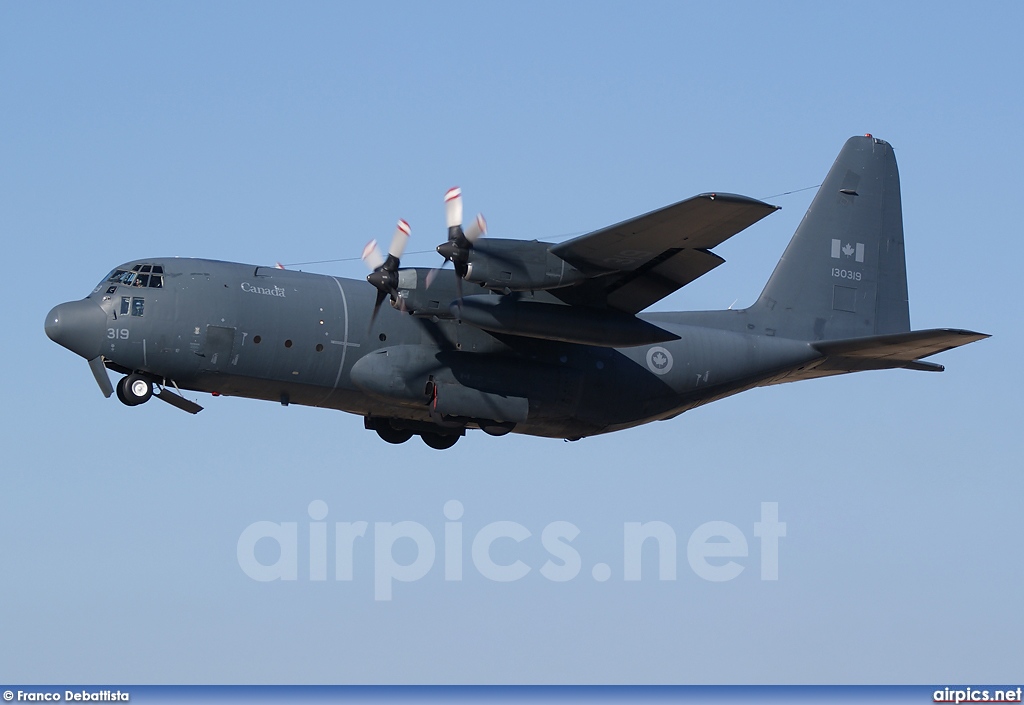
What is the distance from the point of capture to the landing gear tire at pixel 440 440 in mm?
22922

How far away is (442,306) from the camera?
19.7 metres

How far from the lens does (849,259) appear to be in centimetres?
2505

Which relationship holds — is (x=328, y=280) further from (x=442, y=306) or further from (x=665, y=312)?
(x=665, y=312)

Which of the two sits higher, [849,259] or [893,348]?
[849,259]

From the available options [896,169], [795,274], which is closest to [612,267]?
[795,274]

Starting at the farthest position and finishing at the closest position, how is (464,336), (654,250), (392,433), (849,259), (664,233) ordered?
(849,259)
(392,433)
(464,336)
(654,250)
(664,233)

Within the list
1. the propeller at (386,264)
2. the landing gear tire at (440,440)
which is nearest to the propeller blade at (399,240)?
the propeller at (386,264)

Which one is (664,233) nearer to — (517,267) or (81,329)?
(517,267)

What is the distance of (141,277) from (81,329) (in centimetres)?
120

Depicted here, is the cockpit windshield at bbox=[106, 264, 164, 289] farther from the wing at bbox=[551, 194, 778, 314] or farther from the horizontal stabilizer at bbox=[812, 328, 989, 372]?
the horizontal stabilizer at bbox=[812, 328, 989, 372]

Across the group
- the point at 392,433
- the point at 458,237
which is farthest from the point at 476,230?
the point at 392,433

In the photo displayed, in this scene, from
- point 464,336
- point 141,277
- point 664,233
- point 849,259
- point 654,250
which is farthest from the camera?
point 849,259

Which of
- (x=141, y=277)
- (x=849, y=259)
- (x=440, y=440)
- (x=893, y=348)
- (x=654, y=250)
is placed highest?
(x=849, y=259)

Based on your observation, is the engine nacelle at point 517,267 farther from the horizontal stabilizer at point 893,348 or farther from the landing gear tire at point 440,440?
the horizontal stabilizer at point 893,348
